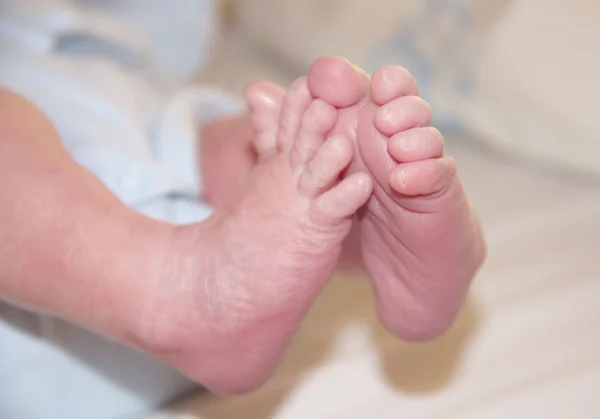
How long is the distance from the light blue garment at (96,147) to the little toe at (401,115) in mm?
221

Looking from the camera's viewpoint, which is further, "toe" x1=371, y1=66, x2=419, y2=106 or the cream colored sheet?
the cream colored sheet

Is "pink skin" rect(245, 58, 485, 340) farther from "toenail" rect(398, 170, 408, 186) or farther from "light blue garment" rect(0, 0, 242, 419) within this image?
"light blue garment" rect(0, 0, 242, 419)

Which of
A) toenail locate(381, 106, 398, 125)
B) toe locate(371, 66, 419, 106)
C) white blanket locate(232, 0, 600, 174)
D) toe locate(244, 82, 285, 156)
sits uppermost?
toe locate(371, 66, 419, 106)

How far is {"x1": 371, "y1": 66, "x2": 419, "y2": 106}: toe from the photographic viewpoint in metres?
0.48

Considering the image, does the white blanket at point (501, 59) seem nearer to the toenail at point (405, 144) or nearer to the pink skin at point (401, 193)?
the pink skin at point (401, 193)

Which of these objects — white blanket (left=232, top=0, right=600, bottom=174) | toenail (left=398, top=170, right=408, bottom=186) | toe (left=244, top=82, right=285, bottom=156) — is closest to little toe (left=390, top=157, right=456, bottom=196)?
toenail (left=398, top=170, right=408, bottom=186)

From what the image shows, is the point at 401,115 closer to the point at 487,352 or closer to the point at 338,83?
the point at 338,83

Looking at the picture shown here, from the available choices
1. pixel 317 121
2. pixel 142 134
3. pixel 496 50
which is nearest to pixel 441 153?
pixel 317 121

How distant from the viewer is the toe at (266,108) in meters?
0.56

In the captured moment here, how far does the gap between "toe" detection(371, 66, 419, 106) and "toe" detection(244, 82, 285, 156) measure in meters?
0.09

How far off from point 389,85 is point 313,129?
0.19ft

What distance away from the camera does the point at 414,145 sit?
0.47 metres

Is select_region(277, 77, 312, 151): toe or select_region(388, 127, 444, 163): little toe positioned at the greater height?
select_region(388, 127, 444, 163): little toe

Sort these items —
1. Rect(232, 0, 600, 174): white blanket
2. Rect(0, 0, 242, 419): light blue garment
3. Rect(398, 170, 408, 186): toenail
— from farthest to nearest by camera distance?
Rect(232, 0, 600, 174): white blanket, Rect(0, 0, 242, 419): light blue garment, Rect(398, 170, 408, 186): toenail
